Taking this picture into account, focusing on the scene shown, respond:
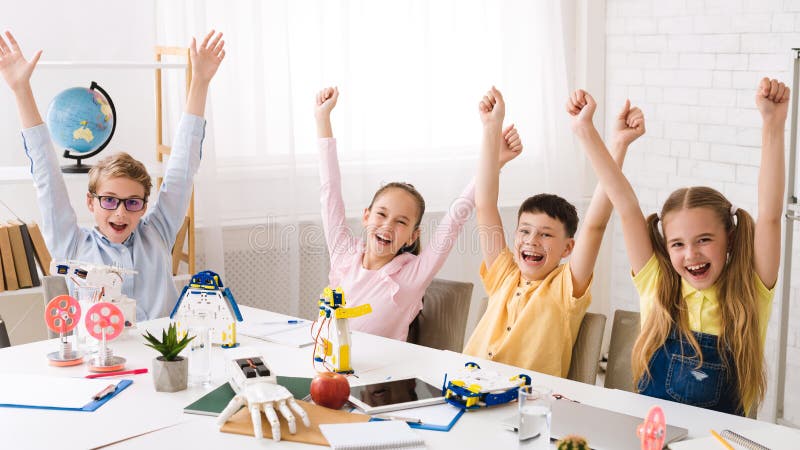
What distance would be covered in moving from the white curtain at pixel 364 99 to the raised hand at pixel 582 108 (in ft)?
6.67

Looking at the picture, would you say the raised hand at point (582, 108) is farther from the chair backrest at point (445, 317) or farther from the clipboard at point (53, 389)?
the clipboard at point (53, 389)

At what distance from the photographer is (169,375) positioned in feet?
7.02

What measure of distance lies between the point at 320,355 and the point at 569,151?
9.96ft

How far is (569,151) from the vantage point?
16.9 ft

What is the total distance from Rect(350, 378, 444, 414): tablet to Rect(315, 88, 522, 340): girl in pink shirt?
2.51 ft

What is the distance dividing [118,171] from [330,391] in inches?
50.7

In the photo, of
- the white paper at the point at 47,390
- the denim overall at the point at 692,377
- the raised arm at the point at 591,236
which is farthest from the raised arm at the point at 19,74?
the denim overall at the point at 692,377

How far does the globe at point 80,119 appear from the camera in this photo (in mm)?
3441

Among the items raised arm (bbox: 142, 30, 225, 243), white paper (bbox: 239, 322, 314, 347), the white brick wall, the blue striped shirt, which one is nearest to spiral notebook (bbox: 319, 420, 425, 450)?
white paper (bbox: 239, 322, 314, 347)

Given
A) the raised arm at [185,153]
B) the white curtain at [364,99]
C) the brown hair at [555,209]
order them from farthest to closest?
the white curtain at [364,99] → the raised arm at [185,153] → the brown hair at [555,209]

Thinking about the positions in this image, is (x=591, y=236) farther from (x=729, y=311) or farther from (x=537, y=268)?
(x=729, y=311)

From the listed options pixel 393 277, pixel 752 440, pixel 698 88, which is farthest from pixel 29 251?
pixel 698 88

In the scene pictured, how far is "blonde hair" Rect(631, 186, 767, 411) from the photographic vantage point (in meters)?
2.30

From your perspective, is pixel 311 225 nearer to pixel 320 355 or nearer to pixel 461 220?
pixel 461 220
